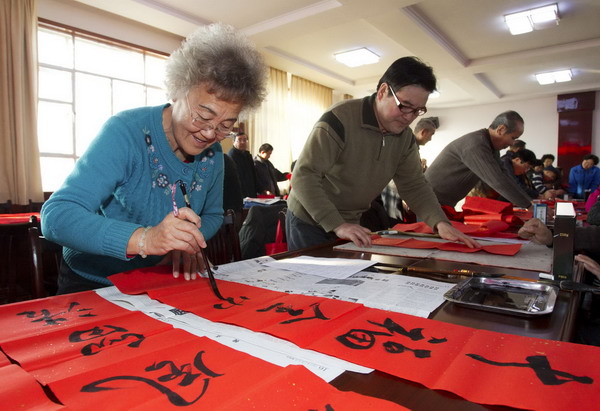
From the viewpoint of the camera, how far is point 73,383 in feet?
1.69

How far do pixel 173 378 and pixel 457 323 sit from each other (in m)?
0.50

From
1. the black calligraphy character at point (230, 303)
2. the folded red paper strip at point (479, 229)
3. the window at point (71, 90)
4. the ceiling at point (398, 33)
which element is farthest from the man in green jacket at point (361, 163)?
the window at point (71, 90)

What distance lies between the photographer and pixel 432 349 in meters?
0.62

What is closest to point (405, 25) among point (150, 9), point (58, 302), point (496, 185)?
point (150, 9)

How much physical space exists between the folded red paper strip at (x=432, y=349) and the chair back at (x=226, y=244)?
0.69m

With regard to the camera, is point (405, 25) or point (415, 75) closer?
point (415, 75)

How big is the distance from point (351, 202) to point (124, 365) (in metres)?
1.44

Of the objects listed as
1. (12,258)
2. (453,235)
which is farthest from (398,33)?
(12,258)

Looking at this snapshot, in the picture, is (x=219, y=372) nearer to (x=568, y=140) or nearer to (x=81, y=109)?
(x=81, y=109)

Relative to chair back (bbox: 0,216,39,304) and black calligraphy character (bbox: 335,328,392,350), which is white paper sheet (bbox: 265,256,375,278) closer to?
black calligraphy character (bbox: 335,328,392,350)

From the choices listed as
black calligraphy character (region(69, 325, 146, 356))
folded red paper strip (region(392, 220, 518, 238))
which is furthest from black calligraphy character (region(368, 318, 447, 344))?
folded red paper strip (region(392, 220, 518, 238))

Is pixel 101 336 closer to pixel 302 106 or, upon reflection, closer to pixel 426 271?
pixel 426 271

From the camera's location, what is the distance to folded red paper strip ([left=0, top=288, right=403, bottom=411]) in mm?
471

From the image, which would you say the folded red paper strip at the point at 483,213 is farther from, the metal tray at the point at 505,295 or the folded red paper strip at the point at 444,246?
the metal tray at the point at 505,295
